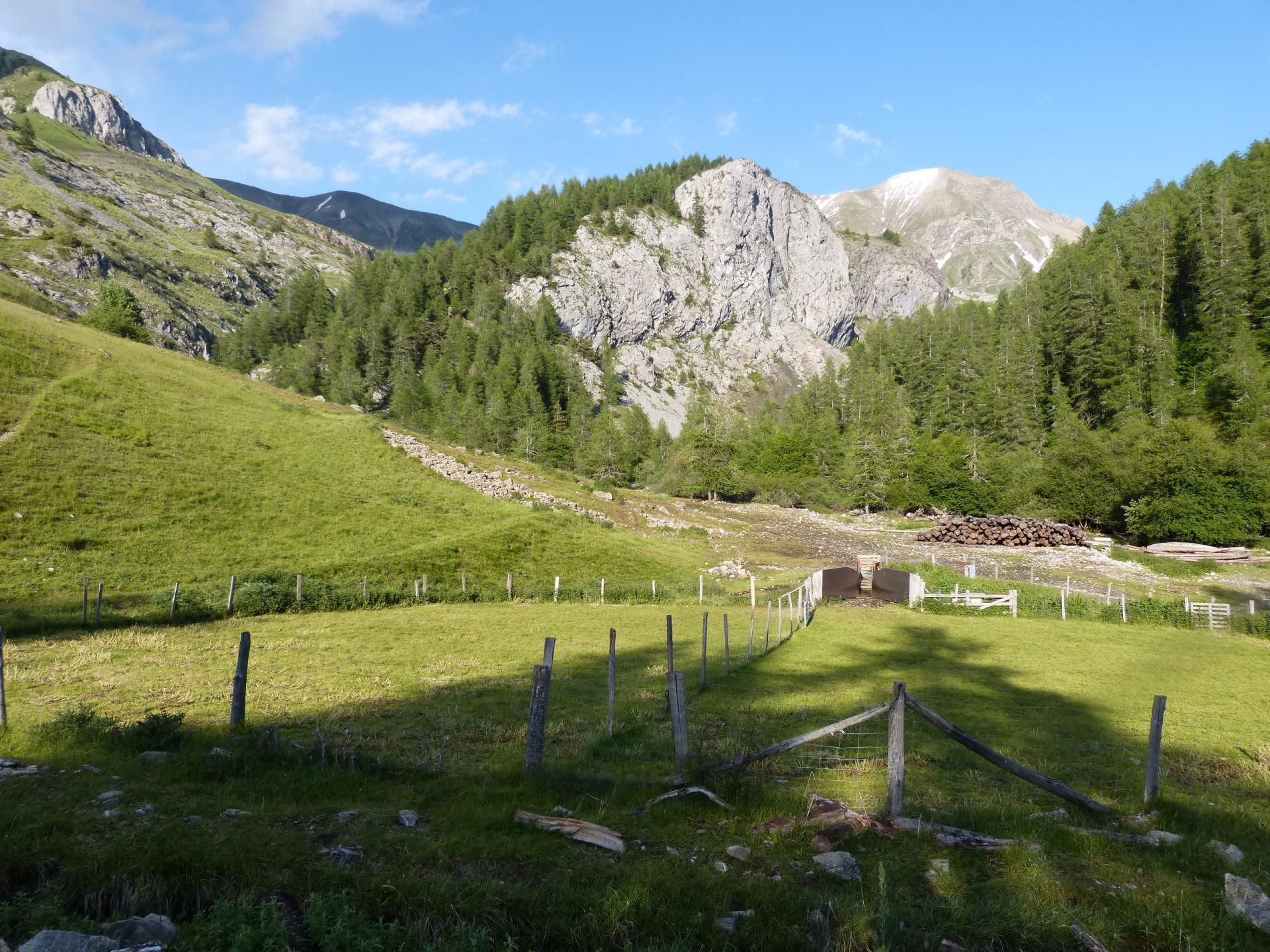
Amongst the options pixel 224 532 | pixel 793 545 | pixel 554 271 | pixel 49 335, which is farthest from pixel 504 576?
pixel 554 271

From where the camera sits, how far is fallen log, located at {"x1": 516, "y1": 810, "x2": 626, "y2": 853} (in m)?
7.36

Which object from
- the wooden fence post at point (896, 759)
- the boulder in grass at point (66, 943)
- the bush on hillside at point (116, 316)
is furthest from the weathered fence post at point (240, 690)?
the bush on hillside at point (116, 316)

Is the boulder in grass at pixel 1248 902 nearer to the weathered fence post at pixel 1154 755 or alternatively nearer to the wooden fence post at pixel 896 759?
the weathered fence post at pixel 1154 755

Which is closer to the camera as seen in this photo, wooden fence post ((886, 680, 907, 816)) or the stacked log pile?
wooden fence post ((886, 680, 907, 816))

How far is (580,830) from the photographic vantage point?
24.9ft

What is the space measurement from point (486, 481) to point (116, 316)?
2192 inches

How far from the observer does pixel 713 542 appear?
63.8 metres

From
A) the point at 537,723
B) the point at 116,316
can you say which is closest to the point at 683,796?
the point at 537,723

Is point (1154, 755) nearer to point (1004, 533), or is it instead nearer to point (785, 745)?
point (785, 745)

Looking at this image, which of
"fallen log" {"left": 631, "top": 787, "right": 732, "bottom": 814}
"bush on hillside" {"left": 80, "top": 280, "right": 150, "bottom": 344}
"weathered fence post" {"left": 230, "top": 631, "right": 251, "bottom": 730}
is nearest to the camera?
"fallen log" {"left": 631, "top": 787, "right": 732, "bottom": 814}

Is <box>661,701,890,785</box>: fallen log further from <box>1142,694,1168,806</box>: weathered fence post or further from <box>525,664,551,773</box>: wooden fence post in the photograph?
<box>1142,694,1168,806</box>: weathered fence post

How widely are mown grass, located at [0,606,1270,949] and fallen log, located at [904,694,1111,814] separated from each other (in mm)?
581

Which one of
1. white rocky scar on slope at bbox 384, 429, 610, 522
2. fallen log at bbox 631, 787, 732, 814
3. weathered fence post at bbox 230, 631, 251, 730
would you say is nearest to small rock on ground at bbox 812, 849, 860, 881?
fallen log at bbox 631, 787, 732, 814

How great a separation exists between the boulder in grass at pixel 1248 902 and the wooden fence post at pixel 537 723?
780 cm
